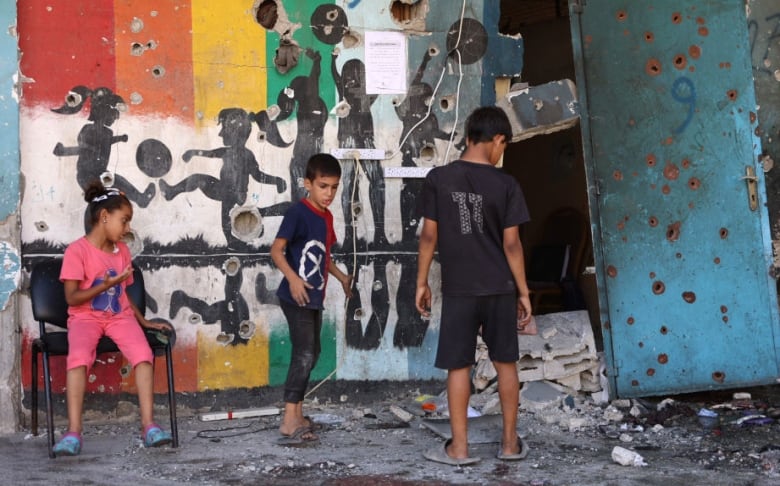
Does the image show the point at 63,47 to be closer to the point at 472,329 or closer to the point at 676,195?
the point at 472,329

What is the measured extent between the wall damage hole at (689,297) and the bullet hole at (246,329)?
282 centimetres

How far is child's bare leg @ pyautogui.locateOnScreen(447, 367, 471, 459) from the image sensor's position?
4633 mm

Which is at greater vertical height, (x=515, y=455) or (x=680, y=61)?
(x=680, y=61)

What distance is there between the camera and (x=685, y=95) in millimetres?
6215

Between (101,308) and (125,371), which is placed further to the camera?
(125,371)

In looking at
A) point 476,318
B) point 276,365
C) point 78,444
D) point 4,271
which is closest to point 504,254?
point 476,318

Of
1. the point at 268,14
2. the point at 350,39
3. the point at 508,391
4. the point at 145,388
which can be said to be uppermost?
the point at 268,14

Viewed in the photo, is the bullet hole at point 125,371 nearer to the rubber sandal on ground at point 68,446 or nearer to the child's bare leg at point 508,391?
the rubber sandal on ground at point 68,446

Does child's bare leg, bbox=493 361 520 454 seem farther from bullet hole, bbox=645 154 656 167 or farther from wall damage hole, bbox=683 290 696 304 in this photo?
bullet hole, bbox=645 154 656 167

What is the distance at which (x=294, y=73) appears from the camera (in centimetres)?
601

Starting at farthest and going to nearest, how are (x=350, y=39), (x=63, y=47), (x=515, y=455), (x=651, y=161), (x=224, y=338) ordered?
(x=651, y=161) < (x=350, y=39) < (x=224, y=338) < (x=63, y=47) < (x=515, y=455)

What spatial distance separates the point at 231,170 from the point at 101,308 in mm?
1290

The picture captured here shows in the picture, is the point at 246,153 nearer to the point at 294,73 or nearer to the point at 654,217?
the point at 294,73

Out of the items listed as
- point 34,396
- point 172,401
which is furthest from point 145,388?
point 34,396
